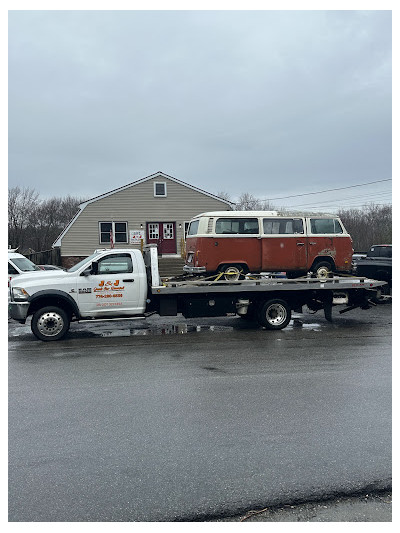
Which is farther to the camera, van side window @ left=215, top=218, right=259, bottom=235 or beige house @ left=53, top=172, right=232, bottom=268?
beige house @ left=53, top=172, right=232, bottom=268

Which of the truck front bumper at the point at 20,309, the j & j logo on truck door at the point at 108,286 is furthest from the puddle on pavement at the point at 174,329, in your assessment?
the truck front bumper at the point at 20,309

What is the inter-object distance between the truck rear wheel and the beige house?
19.5m

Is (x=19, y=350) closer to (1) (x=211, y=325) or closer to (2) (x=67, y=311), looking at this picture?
(2) (x=67, y=311)

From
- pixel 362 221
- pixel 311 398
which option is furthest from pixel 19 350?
pixel 362 221

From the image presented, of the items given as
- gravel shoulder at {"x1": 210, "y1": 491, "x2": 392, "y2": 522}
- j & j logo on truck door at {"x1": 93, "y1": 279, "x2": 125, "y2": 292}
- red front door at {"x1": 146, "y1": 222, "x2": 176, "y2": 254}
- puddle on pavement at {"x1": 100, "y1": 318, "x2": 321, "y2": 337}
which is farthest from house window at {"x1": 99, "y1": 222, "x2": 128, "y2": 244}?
gravel shoulder at {"x1": 210, "y1": 491, "x2": 392, "y2": 522}

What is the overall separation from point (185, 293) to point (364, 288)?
4677 millimetres

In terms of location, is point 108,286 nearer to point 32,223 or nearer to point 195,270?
point 195,270

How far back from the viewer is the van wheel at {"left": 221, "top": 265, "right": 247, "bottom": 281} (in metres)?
12.4

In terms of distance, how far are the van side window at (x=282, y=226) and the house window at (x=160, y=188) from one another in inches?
727

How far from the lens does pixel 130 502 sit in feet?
12.1

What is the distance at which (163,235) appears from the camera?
100ft

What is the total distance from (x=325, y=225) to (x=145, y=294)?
17.5 feet

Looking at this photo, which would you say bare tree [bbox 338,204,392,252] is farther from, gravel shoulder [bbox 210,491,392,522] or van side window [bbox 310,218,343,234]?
gravel shoulder [bbox 210,491,392,522]

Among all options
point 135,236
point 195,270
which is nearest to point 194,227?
point 195,270
